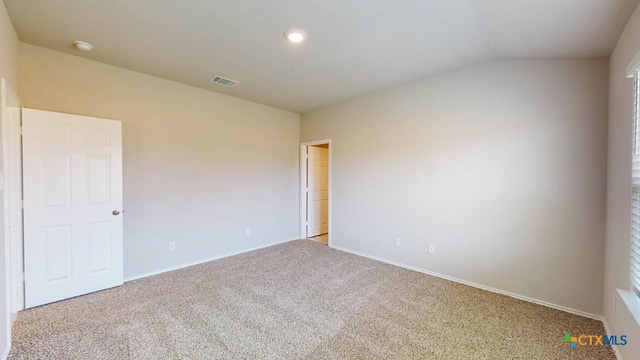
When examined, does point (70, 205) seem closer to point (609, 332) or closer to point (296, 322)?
point (296, 322)

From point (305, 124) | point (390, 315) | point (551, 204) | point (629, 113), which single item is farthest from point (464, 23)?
point (305, 124)

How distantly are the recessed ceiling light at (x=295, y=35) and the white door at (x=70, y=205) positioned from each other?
2.25m

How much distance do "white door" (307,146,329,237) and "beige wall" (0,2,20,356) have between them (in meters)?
4.09

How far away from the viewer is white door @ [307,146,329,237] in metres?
5.52

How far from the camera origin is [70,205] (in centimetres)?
270

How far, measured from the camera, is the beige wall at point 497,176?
8.00ft

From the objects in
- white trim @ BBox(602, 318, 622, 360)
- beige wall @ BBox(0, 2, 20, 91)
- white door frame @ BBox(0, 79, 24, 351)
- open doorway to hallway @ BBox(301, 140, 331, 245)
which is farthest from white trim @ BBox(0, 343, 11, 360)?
white trim @ BBox(602, 318, 622, 360)

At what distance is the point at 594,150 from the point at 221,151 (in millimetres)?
4490

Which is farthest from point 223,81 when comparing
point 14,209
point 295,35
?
point 14,209

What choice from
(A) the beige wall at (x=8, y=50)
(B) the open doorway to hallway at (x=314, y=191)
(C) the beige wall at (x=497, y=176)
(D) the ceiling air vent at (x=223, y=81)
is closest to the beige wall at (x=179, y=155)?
(A) the beige wall at (x=8, y=50)

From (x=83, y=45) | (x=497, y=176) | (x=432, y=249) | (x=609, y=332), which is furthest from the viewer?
(x=432, y=249)

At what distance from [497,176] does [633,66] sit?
56.1 inches

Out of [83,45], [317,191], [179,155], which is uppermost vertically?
[83,45]

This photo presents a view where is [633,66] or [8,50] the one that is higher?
[8,50]
